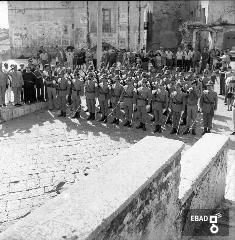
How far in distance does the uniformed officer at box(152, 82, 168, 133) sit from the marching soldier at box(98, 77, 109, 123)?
1.82 meters

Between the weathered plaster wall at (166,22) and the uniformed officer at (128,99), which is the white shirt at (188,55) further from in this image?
the uniformed officer at (128,99)

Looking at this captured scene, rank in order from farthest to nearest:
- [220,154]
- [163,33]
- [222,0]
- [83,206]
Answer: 1. [163,33]
2. [222,0]
3. [220,154]
4. [83,206]

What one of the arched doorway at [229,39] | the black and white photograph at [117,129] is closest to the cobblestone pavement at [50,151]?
the black and white photograph at [117,129]

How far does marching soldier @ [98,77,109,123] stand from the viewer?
41.4ft

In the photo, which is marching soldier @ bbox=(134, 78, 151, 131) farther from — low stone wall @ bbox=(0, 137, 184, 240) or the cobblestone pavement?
low stone wall @ bbox=(0, 137, 184, 240)

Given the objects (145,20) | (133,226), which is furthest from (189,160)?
(145,20)

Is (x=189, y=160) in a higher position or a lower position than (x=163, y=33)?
lower

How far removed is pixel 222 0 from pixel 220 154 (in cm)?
2467

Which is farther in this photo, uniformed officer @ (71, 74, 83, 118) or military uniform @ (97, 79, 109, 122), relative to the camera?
uniformed officer @ (71, 74, 83, 118)

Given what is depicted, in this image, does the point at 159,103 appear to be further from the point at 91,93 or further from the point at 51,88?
the point at 51,88

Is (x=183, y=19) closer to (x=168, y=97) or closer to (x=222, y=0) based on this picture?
(x=222, y=0)

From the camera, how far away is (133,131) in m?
11.7

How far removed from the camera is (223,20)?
27531mm

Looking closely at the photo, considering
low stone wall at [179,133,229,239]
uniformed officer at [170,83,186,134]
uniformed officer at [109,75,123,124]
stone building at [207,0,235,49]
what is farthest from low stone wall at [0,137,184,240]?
stone building at [207,0,235,49]
